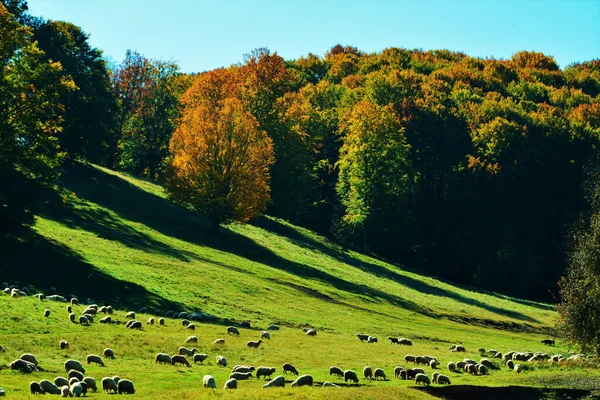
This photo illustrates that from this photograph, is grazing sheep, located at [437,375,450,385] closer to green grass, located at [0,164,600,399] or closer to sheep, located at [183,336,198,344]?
green grass, located at [0,164,600,399]

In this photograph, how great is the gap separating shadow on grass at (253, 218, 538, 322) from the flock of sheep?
113ft

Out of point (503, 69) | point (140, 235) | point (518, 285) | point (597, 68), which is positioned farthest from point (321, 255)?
point (597, 68)

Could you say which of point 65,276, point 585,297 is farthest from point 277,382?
point 65,276

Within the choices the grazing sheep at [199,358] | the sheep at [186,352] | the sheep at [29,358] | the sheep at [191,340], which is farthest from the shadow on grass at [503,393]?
the sheep at [29,358]

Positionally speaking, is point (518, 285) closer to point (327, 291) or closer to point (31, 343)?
point (327, 291)

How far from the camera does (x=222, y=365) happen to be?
41.0m

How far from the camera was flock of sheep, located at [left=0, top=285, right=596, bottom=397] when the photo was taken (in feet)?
101

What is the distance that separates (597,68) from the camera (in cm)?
19462

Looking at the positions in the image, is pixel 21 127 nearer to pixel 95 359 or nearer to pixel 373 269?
pixel 95 359

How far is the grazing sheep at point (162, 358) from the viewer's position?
129ft

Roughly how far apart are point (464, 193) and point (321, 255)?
4075 centimetres

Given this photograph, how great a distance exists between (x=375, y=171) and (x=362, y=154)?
335 cm

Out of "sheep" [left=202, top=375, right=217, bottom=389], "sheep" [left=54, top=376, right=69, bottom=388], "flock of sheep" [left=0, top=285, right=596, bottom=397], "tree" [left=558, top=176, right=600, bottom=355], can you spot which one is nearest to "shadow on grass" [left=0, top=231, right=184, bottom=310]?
"flock of sheep" [left=0, top=285, right=596, bottom=397]

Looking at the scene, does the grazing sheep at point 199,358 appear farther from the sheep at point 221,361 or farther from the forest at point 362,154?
the forest at point 362,154
